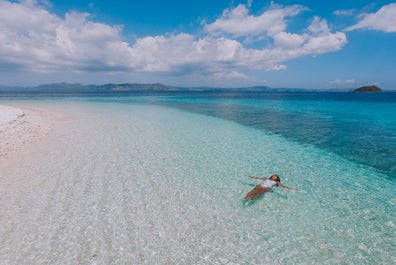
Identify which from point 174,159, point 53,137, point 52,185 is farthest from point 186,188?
point 53,137

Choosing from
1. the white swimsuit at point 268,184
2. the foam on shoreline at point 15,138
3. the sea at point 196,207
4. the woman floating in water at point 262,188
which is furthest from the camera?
the foam on shoreline at point 15,138

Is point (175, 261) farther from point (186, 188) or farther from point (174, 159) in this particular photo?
point (174, 159)

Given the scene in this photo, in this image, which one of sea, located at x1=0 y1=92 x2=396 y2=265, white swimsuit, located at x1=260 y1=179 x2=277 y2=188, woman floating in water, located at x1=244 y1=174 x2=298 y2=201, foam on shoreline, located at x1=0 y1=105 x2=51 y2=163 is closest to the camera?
sea, located at x1=0 y1=92 x2=396 y2=265

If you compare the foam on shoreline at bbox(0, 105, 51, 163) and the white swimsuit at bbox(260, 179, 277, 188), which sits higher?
the foam on shoreline at bbox(0, 105, 51, 163)

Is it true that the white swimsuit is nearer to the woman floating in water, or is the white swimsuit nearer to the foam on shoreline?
the woman floating in water

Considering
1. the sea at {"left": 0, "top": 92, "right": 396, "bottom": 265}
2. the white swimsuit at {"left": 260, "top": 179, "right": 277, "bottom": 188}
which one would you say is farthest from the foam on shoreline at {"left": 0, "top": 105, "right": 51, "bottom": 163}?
the white swimsuit at {"left": 260, "top": 179, "right": 277, "bottom": 188}

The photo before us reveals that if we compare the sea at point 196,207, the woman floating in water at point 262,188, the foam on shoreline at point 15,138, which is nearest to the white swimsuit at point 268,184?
the woman floating in water at point 262,188

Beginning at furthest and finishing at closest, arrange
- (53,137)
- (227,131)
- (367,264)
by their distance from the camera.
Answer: (227,131)
(53,137)
(367,264)

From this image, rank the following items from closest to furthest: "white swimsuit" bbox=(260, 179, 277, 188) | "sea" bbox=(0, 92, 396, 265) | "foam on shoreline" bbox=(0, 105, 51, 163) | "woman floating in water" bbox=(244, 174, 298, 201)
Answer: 1. "sea" bbox=(0, 92, 396, 265)
2. "woman floating in water" bbox=(244, 174, 298, 201)
3. "white swimsuit" bbox=(260, 179, 277, 188)
4. "foam on shoreline" bbox=(0, 105, 51, 163)

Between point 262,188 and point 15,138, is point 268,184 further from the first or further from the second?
point 15,138

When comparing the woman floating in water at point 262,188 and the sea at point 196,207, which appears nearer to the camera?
the sea at point 196,207

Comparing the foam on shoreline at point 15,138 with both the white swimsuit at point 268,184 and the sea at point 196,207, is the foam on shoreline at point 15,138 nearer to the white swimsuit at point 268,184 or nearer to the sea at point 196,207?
the sea at point 196,207
